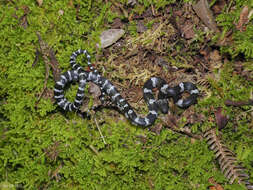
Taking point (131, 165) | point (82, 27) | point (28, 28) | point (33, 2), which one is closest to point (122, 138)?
point (131, 165)

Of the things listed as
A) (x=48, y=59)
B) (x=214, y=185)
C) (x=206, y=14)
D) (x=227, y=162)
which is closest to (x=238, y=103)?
(x=227, y=162)

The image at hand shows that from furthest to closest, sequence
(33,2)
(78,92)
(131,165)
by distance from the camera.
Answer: (33,2), (78,92), (131,165)

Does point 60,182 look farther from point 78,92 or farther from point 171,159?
point 171,159

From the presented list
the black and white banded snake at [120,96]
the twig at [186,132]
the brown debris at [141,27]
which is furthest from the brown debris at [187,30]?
the twig at [186,132]

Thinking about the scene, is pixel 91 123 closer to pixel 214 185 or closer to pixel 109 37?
pixel 109 37

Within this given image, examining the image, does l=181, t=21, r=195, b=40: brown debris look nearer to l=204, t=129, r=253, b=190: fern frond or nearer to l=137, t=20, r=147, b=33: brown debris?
l=137, t=20, r=147, b=33: brown debris
